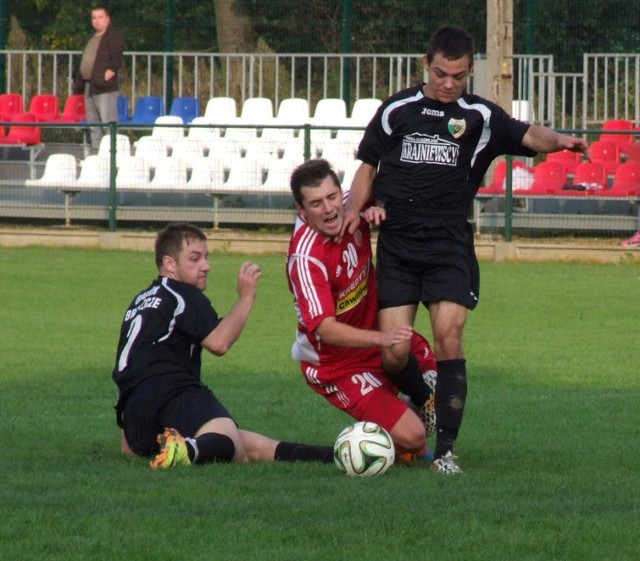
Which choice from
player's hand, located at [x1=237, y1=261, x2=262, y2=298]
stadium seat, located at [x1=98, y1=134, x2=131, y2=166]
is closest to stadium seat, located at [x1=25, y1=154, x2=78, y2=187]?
stadium seat, located at [x1=98, y1=134, x2=131, y2=166]

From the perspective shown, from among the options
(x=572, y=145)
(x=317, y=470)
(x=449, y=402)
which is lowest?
(x=317, y=470)

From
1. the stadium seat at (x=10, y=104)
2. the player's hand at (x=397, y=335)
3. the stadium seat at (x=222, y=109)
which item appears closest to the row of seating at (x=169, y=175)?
the stadium seat at (x=222, y=109)

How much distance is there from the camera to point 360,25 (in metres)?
26.0

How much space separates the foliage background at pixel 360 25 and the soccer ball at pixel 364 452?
59.4 ft

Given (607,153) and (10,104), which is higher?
(10,104)

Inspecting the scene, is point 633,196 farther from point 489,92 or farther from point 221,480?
point 221,480

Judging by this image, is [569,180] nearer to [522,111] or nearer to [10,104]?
[522,111]

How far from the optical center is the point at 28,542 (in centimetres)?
500

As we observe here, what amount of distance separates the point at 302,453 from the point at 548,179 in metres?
12.8

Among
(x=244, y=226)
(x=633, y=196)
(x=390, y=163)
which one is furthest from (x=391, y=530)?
(x=244, y=226)

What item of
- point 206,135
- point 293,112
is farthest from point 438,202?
point 293,112

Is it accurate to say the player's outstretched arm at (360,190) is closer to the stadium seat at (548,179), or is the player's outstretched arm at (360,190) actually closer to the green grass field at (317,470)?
the green grass field at (317,470)

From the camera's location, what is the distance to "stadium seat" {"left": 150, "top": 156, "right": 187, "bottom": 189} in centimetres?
1988

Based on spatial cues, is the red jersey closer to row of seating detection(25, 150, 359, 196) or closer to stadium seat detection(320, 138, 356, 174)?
stadium seat detection(320, 138, 356, 174)
